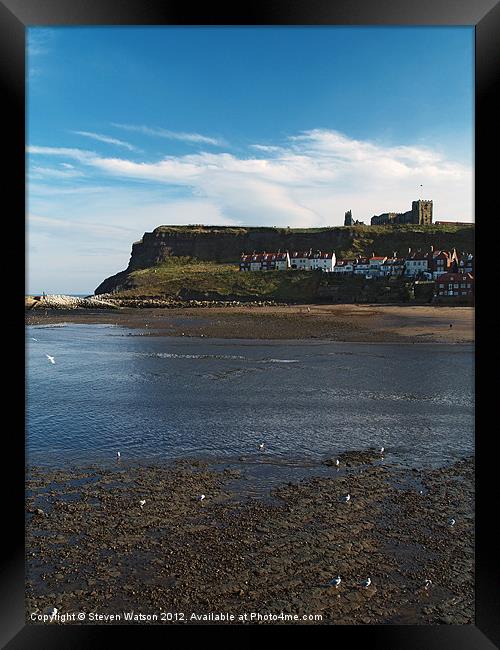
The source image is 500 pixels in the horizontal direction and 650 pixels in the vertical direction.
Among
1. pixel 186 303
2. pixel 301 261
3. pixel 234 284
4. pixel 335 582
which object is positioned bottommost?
pixel 335 582

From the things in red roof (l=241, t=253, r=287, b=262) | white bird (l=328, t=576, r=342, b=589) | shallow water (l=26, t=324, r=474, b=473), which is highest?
red roof (l=241, t=253, r=287, b=262)

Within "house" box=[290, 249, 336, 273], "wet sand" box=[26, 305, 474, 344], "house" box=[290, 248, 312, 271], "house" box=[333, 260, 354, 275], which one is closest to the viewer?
"wet sand" box=[26, 305, 474, 344]

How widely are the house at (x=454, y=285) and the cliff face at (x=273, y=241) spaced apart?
2411 centimetres

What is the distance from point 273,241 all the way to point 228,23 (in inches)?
3667

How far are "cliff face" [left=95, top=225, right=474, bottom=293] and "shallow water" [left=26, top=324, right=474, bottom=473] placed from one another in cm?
5574

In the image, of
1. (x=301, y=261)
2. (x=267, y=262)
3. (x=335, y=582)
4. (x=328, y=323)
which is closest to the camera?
(x=335, y=582)

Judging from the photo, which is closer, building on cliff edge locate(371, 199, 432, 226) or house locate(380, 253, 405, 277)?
house locate(380, 253, 405, 277)

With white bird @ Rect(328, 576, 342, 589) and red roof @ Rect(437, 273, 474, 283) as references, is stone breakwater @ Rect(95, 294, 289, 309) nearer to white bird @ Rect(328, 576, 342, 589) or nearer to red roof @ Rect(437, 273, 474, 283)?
red roof @ Rect(437, 273, 474, 283)

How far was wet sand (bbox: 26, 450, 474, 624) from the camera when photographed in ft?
13.9

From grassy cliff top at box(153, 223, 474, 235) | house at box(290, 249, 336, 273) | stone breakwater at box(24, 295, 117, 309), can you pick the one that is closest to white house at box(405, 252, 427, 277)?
house at box(290, 249, 336, 273)

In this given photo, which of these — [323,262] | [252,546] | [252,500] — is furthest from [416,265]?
[252,546]

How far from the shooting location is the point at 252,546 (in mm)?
5195

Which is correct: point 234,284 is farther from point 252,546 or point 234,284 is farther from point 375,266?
point 252,546

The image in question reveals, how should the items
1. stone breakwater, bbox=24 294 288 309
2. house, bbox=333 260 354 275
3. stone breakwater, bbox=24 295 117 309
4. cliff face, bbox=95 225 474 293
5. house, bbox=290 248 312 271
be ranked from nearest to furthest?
stone breakwater, bbox=24 294 288 309
stone breakwater, bbox=24 295 117 309
house, bbox=333 260 354 275
house, bbox=290 248 312 271
cliff face, bbox=95 225 474 293
